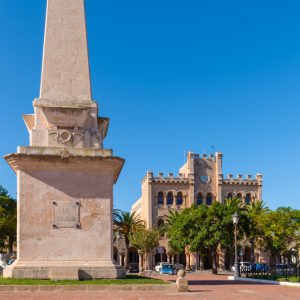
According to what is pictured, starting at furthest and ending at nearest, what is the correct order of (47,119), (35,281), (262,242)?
1. (262,242)
2. (47,119)
3. (35,281)

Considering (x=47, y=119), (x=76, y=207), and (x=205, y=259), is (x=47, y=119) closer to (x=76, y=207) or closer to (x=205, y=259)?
(x=76, y=207)

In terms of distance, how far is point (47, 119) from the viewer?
19.8 metres

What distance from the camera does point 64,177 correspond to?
61.8 ft

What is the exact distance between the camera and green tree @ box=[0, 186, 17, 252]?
2071 inches

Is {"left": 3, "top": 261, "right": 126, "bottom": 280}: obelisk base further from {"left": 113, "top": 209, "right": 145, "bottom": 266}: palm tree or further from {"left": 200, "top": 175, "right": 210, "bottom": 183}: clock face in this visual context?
{"left": 200, "top": 175, "right": 210, "bottom": 183}: clock face

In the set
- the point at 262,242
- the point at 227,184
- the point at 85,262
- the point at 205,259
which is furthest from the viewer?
the point at 227,184

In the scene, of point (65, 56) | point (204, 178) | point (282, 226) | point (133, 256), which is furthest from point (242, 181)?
point (65, 56)

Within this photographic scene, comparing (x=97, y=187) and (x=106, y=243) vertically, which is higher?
(x=97, y=187)

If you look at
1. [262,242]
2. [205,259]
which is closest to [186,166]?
[205,259]

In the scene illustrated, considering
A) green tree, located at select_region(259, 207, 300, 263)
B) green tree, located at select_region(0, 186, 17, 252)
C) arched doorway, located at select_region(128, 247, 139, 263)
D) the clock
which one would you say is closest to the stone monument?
green tree, located at select_region(259, 207, 300, 263)

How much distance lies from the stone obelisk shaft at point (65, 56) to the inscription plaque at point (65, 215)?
3.89 m

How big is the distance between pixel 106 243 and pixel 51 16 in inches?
343

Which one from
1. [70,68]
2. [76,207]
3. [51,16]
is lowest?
[76,207]

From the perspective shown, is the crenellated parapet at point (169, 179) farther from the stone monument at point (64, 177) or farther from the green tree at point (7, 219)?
the stone monument at point (64, 177)
